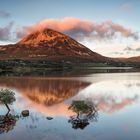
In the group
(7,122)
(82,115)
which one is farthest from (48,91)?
(7,122)

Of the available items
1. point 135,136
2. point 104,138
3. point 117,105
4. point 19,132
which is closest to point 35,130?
point 19,132

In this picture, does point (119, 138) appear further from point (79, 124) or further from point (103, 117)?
point (103, 117)

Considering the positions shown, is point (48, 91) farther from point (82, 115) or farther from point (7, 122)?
point (7, 122)

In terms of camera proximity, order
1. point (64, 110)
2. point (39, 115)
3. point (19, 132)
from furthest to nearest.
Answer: point (64, 110) → point (39, 115) → point (19, 132)

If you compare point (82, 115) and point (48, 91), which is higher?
point (82, 115)

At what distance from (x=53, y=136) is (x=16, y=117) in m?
7.54

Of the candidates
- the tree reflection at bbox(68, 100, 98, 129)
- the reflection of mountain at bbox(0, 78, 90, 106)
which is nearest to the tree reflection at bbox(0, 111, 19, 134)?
the tree reflection at bbox(68, 100, 98, 129)

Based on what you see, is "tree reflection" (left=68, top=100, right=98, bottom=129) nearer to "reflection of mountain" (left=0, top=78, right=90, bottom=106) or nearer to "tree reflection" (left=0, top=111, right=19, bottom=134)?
"tree reflection" (left=0, top=111, right=19, bottom=134)

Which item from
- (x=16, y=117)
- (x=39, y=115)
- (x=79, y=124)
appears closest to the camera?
(x=79, y=124)

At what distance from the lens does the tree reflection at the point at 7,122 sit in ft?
84.5

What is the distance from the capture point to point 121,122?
95.1 feet

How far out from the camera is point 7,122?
28.5 meters

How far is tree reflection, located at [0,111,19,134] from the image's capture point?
2575 cm

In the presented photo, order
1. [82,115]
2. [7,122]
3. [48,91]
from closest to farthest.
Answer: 1. [7,122]
2. [82,115]
3. [48,91]
